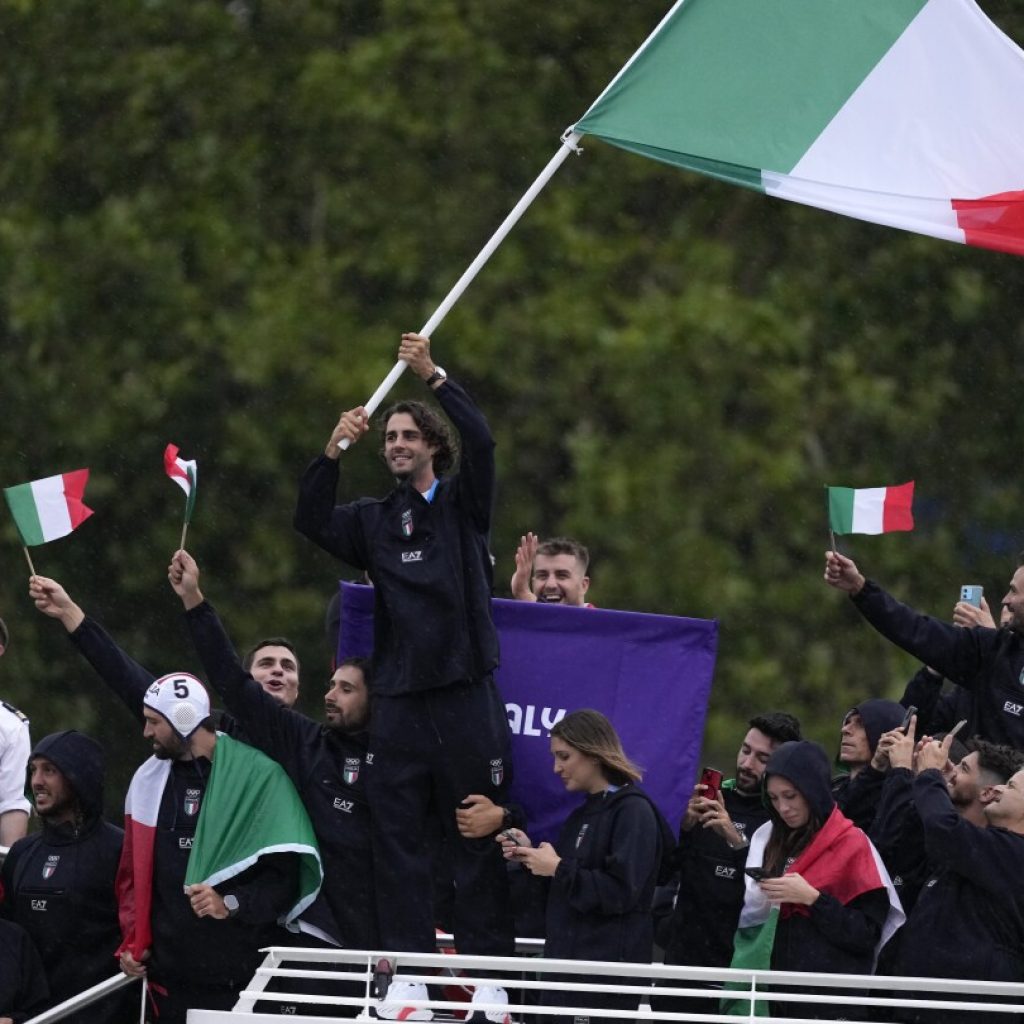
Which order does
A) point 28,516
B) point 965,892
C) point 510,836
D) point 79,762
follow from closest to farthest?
point 965,892
point 510,836
point 79,762
point 28,516

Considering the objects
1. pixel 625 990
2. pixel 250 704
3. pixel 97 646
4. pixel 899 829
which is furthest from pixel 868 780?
pixel 97 646

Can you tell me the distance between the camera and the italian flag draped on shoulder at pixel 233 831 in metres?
9.23

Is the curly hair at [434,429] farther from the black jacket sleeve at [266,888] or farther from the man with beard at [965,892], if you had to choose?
the man with beard at [965,892]

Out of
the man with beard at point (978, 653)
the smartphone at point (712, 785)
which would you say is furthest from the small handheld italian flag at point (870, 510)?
the smartphone at point (712, 785)

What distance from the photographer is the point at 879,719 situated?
31.7ft

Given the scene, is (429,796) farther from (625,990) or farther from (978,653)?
(978,653)

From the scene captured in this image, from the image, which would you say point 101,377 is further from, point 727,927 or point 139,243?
point 727,927

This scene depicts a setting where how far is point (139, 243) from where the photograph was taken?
55.6 feet

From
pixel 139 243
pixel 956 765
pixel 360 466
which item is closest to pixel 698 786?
pixel 956 765

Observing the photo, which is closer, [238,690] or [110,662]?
[238,690]

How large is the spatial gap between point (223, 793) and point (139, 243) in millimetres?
8252

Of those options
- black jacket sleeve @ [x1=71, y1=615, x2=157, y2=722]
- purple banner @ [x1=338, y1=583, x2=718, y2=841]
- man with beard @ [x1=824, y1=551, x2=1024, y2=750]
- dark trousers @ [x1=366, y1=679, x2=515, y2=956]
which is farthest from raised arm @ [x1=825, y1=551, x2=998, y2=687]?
Result: black jacket sleeve @ [x1=71, y1=615, x2=157, y2=722]

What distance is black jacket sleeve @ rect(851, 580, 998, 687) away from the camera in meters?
9.59

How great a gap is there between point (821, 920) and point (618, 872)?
68 centimetres
